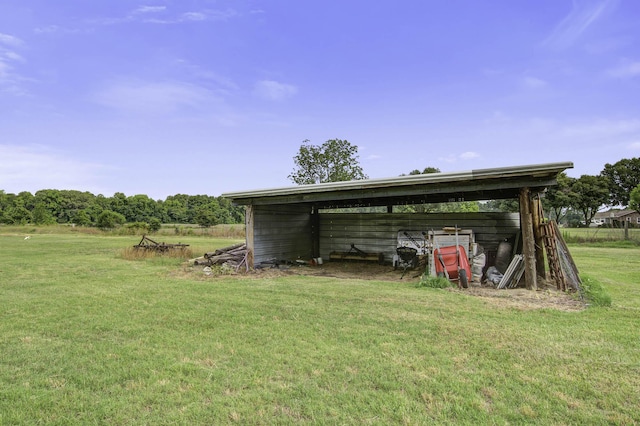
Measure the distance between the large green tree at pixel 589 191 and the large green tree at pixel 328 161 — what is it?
A: 23.7m

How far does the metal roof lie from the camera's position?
19.0ft

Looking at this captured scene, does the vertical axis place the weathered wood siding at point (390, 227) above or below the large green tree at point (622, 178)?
below

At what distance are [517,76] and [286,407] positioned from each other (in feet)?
42.1

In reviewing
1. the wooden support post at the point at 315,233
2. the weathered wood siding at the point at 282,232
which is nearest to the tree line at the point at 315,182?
the weathered wood siding at the point at 282,232

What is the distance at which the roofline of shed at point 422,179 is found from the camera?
17.9 ft

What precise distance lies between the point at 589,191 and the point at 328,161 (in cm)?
2764

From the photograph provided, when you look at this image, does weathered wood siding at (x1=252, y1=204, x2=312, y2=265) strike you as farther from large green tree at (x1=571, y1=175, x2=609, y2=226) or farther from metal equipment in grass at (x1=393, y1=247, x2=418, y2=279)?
large green tree at (x1=571, y1=175, x2=609, y2=226)

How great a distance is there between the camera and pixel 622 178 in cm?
3666

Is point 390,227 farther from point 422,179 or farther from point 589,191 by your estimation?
point 589,191

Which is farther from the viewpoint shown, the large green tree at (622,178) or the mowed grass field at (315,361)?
the large green tree at (622,178)

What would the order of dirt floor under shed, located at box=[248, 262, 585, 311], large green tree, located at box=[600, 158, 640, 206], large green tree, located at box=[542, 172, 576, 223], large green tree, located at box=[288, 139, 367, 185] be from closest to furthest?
dirt floor under shed, located at box=[248, 262, 585, 311] < large green tree, located at box=[288, 139, 367, 185] < large green tree, located at box=[542, 172, 576, 223] < large green tree, located at box=[600, 158, 640, 206]

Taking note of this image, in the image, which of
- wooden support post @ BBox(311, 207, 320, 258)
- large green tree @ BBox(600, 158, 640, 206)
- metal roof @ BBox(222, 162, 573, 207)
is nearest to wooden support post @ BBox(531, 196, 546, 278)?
metal roof @ BBox(222, 162, 573, 207)

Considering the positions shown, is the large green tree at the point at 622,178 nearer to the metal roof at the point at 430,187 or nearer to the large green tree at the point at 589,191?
the large green tree at the point at 589,191

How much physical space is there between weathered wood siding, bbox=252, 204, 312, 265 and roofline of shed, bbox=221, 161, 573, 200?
92 cm
